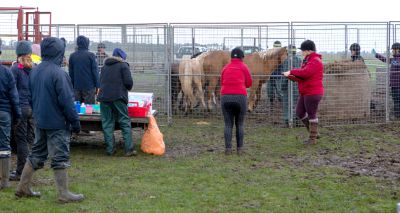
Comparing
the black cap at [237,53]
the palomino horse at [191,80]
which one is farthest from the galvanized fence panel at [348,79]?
the black cap at [237,53]

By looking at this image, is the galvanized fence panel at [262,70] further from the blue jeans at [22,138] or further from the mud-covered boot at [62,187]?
the mud-covered boot at [62,187]

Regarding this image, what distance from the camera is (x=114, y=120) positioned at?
411 inches

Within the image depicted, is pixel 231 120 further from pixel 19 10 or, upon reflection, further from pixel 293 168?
pixel 19 10

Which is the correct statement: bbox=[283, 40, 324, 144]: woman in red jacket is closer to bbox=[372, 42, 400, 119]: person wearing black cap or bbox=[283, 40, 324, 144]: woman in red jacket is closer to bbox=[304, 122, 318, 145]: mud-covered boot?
bbox=[304, 122, 318, 145]: mud-covered boot

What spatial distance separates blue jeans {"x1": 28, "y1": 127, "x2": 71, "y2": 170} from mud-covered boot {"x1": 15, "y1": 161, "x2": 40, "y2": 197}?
0.24 ft

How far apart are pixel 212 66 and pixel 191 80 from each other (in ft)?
2.29

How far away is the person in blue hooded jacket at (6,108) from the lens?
7590mm

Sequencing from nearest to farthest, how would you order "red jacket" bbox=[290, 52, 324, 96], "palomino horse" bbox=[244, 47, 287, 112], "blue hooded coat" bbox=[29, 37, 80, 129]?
"blue hooded coat" bbox=[29, 37, 80, 129]
"red jacket" bbox=[290, 52, 324, 96]
"palomino horse" bbox=[244, 47, 287, 112]

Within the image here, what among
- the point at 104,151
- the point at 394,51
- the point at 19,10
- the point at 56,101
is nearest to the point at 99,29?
the point at 19,10

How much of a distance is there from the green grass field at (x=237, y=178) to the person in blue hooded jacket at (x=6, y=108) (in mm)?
402

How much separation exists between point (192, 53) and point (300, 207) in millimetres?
9963

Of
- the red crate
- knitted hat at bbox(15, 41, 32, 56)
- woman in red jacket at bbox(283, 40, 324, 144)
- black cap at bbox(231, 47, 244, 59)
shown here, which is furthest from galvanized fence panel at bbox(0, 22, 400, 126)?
knitted hat at bbox(15, 41, 32, 56)

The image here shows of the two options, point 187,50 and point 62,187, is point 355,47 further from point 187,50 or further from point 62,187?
point 62,187

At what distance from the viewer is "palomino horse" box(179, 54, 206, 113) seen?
15.0m
